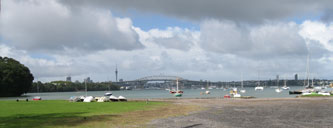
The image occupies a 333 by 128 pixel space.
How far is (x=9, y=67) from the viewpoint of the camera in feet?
395

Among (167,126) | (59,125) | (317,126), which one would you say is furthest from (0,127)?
(317,126)

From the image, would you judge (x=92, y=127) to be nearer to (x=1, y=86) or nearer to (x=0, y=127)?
(x=0, y=127)

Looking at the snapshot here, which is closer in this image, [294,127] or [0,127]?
[0,127]

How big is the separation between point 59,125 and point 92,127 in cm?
247

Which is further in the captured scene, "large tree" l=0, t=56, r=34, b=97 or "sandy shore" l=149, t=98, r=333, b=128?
"large tree" l=0, t=56, r=34, b=97

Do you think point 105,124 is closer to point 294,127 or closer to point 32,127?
point 32,127

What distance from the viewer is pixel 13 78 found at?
119188 mm

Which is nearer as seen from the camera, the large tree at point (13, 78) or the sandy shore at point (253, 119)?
the sandy shore at point (253, 119)

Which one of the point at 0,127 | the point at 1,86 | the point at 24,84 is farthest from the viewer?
the point at 24,84

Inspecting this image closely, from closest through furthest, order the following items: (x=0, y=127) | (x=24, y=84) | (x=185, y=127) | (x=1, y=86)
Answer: (x=0, y=127)
(x=185, y=127)
(x=1, y=86)
(x=24, y=84)

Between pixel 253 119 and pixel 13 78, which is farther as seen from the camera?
pixel 13 78

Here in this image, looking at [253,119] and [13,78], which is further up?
[13,78]

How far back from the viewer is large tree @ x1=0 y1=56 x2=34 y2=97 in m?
116

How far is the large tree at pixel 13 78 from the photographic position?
11644 cm
